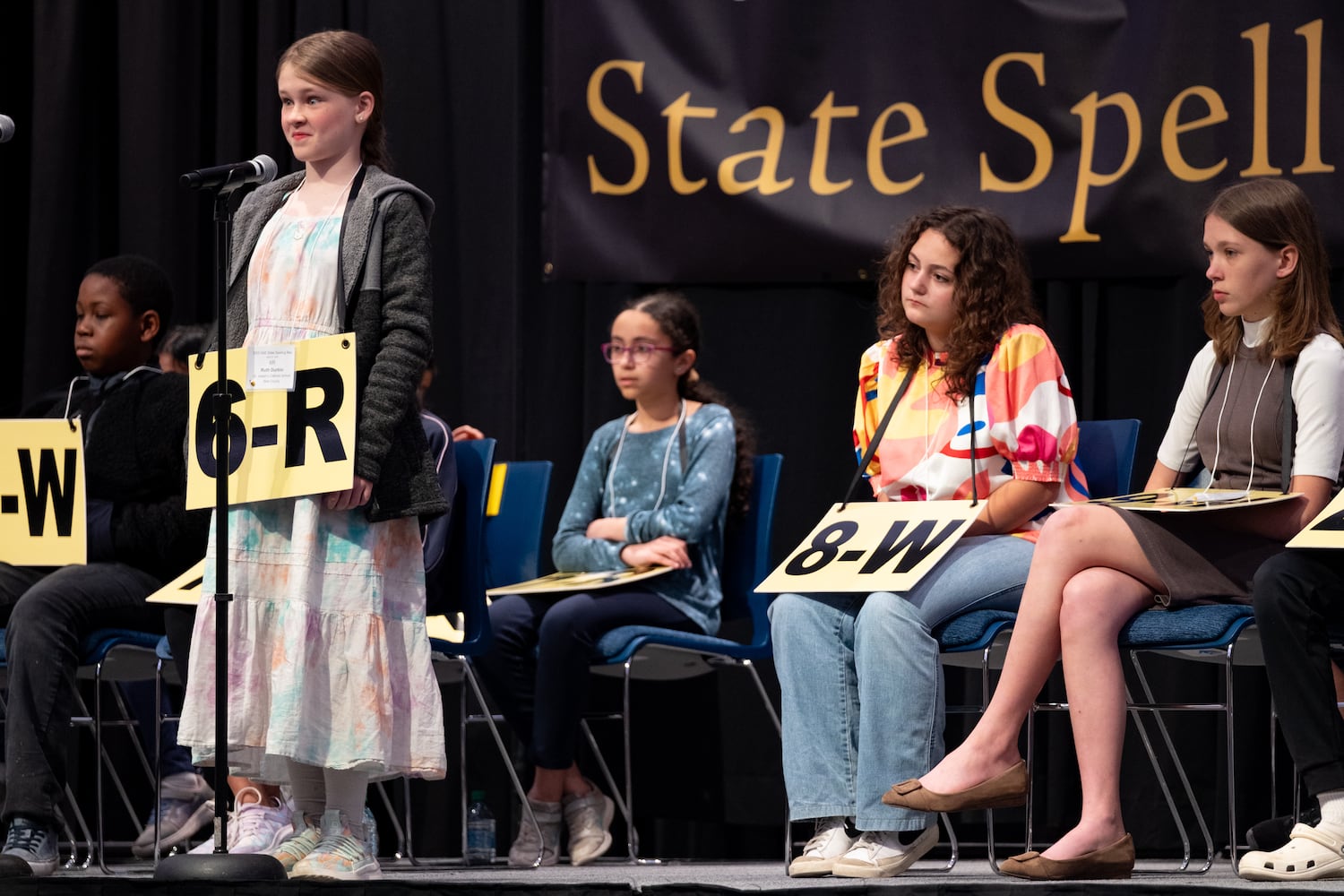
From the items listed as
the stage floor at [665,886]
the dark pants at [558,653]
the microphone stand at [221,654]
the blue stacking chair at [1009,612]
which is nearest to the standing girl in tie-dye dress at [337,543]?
the microphone stand at [221,654]

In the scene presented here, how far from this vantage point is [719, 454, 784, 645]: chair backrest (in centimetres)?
399

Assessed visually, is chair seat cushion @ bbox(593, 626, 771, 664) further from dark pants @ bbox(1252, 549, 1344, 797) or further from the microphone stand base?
dark pants @ bbox(1252, 549, 1344, 797)

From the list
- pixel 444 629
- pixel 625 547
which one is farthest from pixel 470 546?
pixel 625 547

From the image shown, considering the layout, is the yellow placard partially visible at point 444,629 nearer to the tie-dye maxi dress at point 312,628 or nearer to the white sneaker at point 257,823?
the white sneaker at point 257,823

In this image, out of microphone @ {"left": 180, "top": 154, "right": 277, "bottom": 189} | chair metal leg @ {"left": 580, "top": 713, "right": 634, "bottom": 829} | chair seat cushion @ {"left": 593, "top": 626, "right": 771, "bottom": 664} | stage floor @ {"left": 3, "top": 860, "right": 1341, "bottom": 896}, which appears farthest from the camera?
chair metal leg @ {"left": 580, "top": 713, "right": 634, "bottom": 829}

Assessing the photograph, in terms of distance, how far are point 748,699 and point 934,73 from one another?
171cm

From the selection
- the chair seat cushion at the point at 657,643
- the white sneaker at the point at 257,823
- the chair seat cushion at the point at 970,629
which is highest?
the chair seat cushion at the point at 970,629

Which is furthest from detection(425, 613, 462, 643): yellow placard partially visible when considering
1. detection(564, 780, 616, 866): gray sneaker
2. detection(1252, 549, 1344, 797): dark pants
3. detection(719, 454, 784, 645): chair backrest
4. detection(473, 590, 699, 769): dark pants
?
detection(1252, 549, 1344, 797): dark pants

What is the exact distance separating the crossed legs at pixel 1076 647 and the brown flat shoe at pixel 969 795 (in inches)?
0.5

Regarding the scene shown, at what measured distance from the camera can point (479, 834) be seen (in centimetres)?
428

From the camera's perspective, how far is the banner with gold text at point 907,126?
429 cm

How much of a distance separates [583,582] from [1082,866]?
5.23 ft

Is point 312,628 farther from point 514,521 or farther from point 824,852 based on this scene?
point 514,521

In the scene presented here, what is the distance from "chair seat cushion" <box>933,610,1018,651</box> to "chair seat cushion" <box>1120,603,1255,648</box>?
0.76ft
